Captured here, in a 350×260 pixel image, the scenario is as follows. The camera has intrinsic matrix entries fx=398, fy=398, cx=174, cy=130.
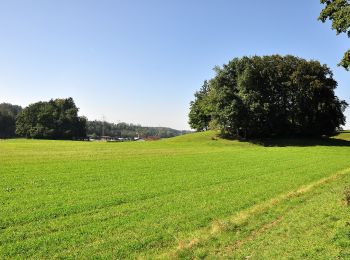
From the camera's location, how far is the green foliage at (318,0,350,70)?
27422 mm

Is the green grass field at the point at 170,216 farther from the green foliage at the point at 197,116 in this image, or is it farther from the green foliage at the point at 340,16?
the green foliage at the point at 197,116

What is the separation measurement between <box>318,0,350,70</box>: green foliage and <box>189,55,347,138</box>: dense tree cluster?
1776 inches

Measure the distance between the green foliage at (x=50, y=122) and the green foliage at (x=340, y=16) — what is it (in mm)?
131888

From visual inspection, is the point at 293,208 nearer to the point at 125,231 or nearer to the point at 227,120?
the point at 125,231

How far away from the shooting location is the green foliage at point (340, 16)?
90.0 ft

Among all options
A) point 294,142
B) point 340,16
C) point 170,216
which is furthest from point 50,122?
point 170,216

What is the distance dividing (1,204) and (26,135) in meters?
145

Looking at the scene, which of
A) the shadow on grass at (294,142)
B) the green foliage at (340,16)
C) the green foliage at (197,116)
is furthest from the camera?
the green foliage at (197,116)

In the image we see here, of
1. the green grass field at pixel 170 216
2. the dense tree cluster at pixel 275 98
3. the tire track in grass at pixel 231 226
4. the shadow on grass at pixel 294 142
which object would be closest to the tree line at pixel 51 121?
the dense tree cluster at pixel 275 98

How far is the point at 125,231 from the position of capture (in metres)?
14.5

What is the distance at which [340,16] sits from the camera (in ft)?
91.7

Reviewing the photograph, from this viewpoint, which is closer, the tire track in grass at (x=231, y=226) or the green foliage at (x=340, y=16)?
the tire track in grass at (x=231, y=226)

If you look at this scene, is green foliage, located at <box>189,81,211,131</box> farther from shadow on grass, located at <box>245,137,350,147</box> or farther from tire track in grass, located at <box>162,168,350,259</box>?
tire track in grass, located at <box>162,168,350,259</box>

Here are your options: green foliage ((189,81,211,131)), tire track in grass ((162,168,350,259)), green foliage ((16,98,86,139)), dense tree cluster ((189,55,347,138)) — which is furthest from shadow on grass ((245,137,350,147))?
green foliage ((16,98,86,139))
